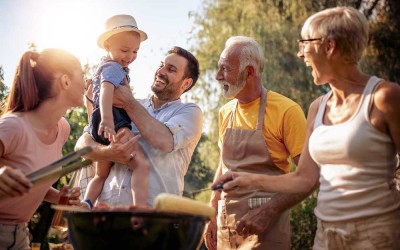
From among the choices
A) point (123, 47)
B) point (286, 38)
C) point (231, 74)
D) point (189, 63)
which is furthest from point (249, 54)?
point (286, 38)

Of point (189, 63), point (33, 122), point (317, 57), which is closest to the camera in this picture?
point (317, 57)

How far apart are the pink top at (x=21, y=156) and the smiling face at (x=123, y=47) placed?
3.17ft

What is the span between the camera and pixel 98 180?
12.9 ft

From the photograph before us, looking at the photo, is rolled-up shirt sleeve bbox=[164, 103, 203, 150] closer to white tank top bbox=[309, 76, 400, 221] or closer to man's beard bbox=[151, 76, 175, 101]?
man's beard bbox=[151, 76, 175, 101]

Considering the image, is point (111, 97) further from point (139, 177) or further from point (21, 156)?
point (21, 156)

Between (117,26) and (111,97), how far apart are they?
0.60 meters

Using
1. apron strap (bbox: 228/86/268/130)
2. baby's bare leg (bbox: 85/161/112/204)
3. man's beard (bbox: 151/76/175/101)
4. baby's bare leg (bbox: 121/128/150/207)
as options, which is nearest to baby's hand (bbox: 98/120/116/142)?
baby's bare leg (bbox: 121/128/150/207)

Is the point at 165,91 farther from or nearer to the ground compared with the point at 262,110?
farther from the ground

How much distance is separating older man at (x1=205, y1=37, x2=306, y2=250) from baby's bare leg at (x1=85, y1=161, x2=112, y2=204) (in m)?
0.81

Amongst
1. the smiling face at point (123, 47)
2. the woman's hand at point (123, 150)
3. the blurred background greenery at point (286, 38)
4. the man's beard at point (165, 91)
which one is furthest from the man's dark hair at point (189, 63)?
the blurred background greenery at point (286, 38)

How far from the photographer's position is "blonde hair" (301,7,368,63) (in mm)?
2896

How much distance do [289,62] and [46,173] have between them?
38.1 ft

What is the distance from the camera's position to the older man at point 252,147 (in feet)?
12.5

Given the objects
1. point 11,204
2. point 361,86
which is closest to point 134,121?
point 11,204
